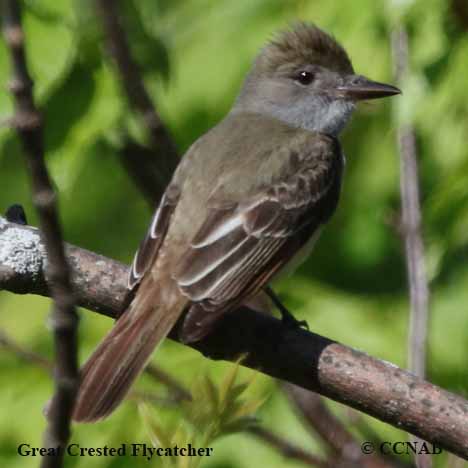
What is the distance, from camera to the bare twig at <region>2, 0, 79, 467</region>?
158 cm

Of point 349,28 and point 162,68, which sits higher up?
point 349,28

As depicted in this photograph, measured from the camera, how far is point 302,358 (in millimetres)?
3312

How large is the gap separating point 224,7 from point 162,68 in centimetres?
139

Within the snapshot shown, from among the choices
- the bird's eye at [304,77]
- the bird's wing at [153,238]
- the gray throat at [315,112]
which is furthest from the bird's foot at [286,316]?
the bird's eye at [304,77]

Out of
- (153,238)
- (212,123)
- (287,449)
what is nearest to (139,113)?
(153,238)

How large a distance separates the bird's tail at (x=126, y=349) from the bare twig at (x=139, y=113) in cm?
50

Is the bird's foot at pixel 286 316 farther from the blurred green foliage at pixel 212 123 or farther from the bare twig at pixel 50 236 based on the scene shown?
the bare twig at pixel 50 236

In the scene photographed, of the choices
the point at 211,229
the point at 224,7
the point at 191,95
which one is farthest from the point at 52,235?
the point at 191,95

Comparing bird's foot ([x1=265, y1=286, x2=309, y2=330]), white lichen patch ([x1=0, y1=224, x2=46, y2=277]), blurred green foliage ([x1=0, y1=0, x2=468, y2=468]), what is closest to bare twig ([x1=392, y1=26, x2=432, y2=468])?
blurred green foliage ([x1=0, y1=0, x2=468, y2=468])

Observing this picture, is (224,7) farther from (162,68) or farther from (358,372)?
(358,372)

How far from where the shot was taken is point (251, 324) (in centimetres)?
364

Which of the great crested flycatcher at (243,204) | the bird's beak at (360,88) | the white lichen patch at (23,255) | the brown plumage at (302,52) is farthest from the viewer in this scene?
the brown plumage at (302,52)

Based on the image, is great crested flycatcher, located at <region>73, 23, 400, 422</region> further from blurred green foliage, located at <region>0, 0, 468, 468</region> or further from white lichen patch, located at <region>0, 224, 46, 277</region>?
white lichen patch, located at <region>0, 224, 46, 277</region>

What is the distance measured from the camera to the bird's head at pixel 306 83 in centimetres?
505
